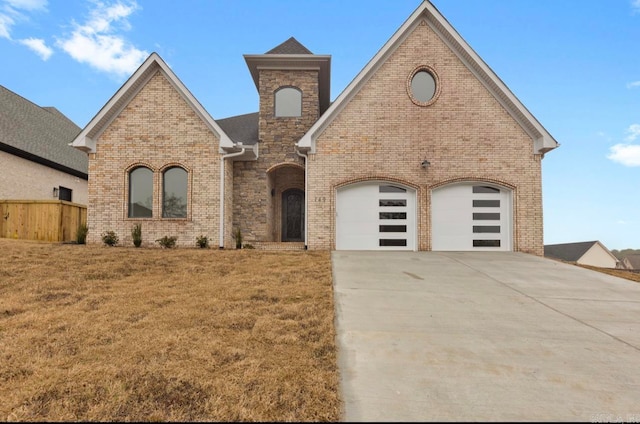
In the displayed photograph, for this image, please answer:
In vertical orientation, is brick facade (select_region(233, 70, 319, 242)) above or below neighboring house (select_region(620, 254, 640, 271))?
above

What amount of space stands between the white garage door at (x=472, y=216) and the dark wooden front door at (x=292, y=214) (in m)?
5.76

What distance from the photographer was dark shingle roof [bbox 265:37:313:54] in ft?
47.0

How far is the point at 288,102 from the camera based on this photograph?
1426 centimetres

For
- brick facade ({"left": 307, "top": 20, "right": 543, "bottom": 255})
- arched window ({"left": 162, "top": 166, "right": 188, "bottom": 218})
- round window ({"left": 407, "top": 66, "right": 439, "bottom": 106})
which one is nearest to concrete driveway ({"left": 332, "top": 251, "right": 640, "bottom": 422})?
brick facade ({"left": 307, "top": 20, "right": 543, "bottom": 255})

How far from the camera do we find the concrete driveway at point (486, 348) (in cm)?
288

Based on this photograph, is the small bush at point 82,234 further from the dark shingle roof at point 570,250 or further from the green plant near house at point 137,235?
the dark shingle roof at point 570,250

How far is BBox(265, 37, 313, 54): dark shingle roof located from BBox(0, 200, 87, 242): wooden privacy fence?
408 inches

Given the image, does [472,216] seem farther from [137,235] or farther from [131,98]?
[131,98]

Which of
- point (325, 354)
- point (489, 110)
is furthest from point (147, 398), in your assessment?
point (489, 110)

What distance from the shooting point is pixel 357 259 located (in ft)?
31.9

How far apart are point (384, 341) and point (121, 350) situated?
2946 mm

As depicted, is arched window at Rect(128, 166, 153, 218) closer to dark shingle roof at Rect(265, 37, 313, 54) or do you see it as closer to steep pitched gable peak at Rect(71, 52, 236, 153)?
steep pitched gable peak at Rect(71, 52, 236, 153)

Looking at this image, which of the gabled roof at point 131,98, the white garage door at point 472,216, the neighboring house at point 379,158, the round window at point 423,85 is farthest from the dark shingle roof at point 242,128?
the white garage door at point 472,216

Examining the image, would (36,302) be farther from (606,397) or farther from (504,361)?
(606,397)
